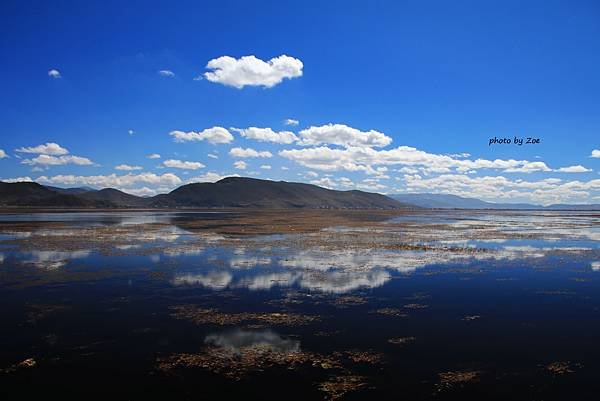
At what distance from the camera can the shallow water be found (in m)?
9.57

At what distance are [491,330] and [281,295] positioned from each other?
26.8ft

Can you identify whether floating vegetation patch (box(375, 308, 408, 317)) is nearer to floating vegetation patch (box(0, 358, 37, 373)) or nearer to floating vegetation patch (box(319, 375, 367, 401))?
floating vegetation patch (box(319, 375, 367, 401))

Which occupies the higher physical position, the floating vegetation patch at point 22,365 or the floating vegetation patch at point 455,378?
the floating vegetation patch at point 455,378

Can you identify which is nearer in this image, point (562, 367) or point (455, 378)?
point (455, 378)

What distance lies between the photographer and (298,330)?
44.1 feet

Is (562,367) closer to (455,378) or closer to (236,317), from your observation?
(455,378)

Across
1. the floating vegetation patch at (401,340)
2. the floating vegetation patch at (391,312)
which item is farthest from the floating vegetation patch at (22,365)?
the floating vegetation patch at (391,312)

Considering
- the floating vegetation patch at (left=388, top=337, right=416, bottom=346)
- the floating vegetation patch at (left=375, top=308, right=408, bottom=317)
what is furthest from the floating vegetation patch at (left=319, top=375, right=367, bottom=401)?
the floating vegetation patch at (left=375, top=308, right=408, bottom=317)

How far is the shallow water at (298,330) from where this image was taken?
9.57m

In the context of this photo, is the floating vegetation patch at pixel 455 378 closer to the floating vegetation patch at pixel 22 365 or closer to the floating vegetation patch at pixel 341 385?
the floating vegetation patch at pixel 341 385

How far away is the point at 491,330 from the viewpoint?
13.7m

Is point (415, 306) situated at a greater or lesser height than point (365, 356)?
greater

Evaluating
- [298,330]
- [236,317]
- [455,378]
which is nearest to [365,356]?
[455,378]

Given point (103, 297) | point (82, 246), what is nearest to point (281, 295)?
point (103, 297)
